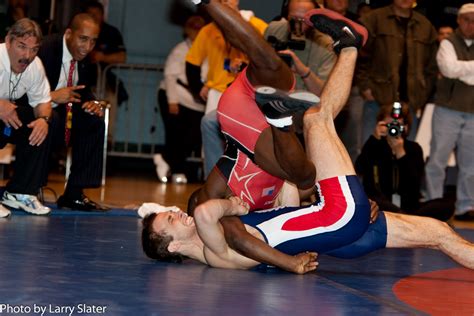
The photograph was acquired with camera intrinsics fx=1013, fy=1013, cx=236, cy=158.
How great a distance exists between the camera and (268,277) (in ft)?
14.0

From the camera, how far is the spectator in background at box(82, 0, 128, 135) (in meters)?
9.31

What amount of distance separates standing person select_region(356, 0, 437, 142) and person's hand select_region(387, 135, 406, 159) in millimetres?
657

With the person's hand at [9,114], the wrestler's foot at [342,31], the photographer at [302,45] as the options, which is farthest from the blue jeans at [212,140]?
the wrestler's foot at [342,31]

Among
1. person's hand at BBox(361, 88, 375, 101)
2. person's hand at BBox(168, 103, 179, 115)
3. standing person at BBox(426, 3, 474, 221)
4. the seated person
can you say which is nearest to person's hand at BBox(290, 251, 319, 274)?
the seated person

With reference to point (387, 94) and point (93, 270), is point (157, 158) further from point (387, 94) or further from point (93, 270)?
point (93, 270)

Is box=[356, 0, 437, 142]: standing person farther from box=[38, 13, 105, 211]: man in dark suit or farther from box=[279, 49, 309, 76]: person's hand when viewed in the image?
box=[38, 13, 105, 211]: man in dark suit

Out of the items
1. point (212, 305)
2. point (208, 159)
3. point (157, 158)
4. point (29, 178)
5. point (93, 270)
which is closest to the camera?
point (212, 305)

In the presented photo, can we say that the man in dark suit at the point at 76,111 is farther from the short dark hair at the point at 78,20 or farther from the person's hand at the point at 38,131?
the person's hand at the point at 38,131

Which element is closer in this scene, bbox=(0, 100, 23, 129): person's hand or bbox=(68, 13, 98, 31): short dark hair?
bbox=(0, 100, 23, 129): person's hand

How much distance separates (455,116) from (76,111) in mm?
2782

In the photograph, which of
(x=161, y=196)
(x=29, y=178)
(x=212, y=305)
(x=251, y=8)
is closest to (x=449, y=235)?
(x=212, y=305)

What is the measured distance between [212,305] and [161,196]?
173 inches

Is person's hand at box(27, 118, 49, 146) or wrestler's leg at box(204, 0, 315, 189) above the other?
wrestler's leg at box(204, 0, 315, 189)

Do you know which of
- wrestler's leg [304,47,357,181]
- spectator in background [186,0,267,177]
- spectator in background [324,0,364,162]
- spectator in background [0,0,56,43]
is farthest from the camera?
spectator in background [0,0,56,43]
